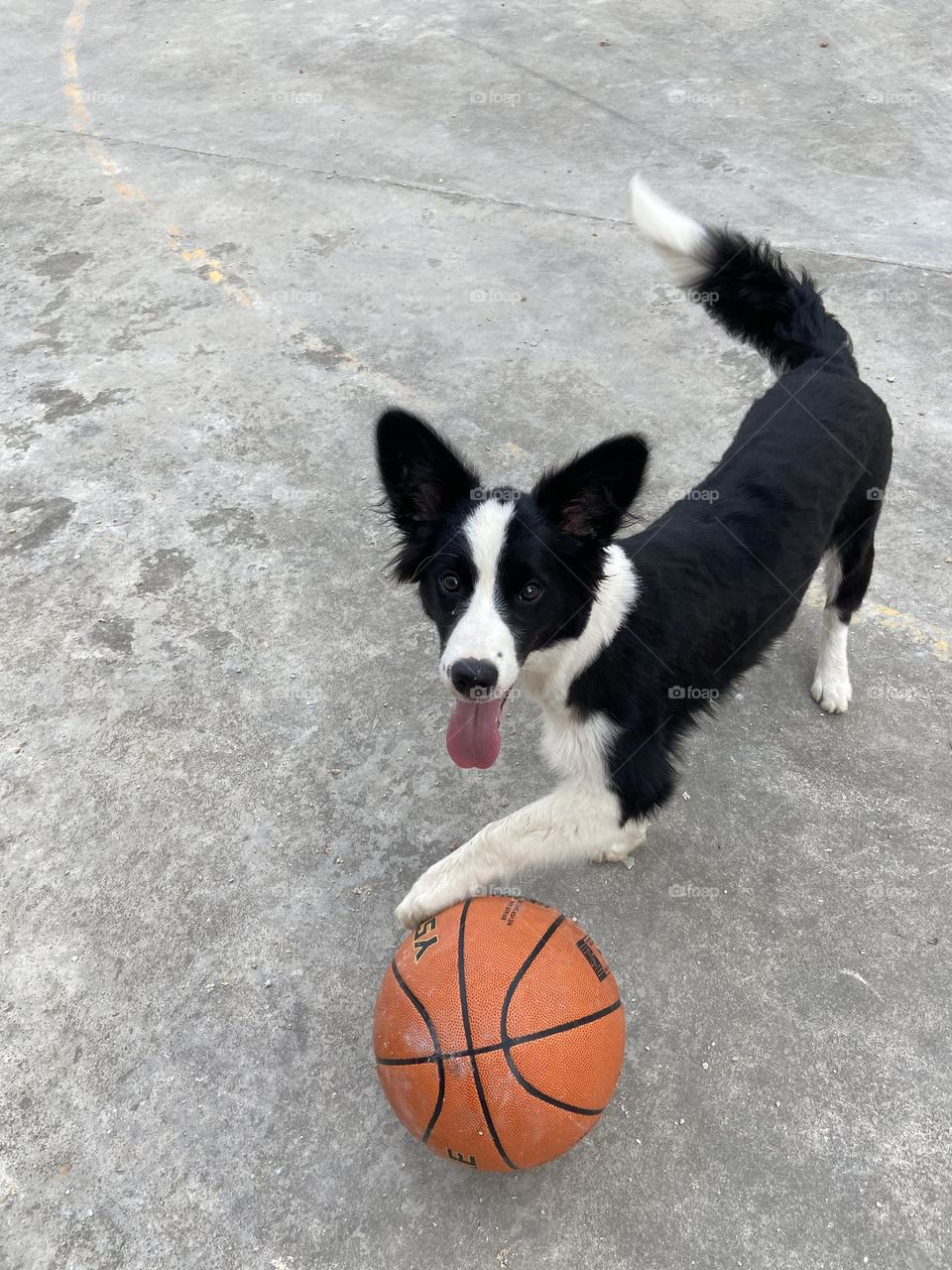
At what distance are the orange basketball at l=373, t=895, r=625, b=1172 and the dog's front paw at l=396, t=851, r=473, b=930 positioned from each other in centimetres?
39

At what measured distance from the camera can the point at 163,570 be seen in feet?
14.8

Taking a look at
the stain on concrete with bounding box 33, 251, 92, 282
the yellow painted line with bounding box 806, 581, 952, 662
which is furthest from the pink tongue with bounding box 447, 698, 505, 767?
the stain on concrete with bounding box 33, 251, 92, 282

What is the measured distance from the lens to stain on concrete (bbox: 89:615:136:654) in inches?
163

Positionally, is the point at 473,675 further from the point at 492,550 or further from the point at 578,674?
the point at 578,674

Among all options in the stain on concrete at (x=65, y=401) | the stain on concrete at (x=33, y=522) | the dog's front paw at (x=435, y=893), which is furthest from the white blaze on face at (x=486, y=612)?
the stain on concrete at (x=65, y=401)

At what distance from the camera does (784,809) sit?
350 centimetres

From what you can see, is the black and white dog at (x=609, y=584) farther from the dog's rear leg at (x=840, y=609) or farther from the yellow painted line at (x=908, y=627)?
the yellow painted line at (x=908, y=627)

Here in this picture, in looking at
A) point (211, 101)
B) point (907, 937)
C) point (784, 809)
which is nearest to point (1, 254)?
point (211, 101)

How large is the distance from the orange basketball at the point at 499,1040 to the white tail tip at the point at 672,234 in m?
2.64

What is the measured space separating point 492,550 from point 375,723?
134 centimetres

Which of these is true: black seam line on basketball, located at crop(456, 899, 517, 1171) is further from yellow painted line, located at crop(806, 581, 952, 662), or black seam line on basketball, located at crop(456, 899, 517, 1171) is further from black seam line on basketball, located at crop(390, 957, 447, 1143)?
yellow painted line, located at crop(806, 581, 952, 662)

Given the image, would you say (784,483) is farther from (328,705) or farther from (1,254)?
(1,254)

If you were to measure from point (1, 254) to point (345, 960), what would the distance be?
593 cm

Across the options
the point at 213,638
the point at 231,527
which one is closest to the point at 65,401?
the point at 231,527
